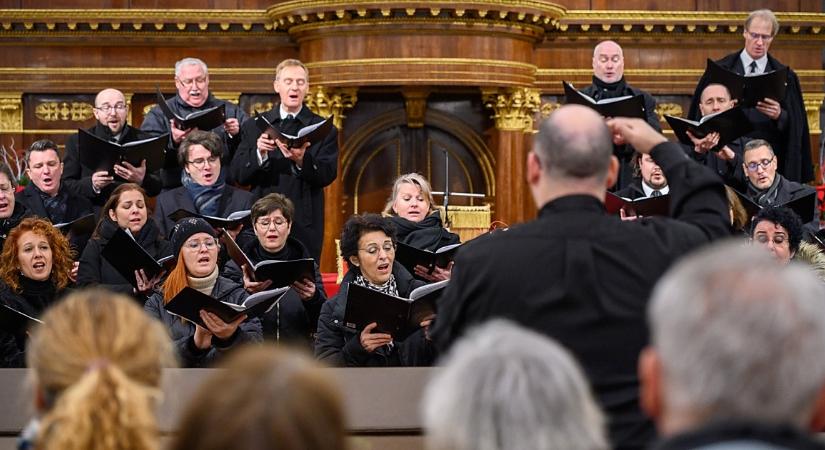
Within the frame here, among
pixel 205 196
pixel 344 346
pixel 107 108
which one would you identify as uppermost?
pixel 107 108

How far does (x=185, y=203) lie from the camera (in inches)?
261

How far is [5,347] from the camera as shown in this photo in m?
5.36

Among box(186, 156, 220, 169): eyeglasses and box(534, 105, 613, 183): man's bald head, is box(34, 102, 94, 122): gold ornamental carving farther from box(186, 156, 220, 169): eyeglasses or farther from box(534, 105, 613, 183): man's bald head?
box(534, 105, 613, 183): man's bald head

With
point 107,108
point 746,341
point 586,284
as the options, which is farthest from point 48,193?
point 746,341

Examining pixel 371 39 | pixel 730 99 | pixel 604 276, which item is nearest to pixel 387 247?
pixel 730 99

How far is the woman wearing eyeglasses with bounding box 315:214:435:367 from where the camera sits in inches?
211

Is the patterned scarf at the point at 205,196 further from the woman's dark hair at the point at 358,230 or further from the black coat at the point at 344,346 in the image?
the black coat at the point at 344,346

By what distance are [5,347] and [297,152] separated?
2012 millimetres

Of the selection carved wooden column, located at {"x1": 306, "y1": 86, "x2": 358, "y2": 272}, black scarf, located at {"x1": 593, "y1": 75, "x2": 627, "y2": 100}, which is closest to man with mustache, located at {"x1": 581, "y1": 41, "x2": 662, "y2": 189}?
black scarf, located at {"x1": 593, "y1": 75, "x2": 627, "y2": 100}

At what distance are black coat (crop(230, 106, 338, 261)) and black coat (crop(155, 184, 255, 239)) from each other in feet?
0.88

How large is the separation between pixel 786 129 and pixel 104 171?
387cm

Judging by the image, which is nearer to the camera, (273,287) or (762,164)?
(273,287)

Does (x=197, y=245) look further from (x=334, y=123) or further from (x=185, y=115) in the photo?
(x=334, y=123)

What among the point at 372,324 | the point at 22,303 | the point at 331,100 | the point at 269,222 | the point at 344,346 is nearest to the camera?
the point at 372,324
